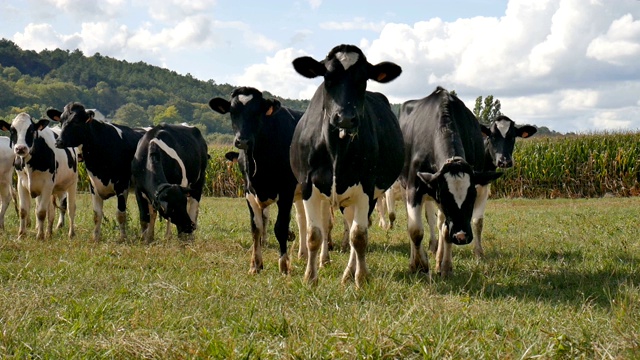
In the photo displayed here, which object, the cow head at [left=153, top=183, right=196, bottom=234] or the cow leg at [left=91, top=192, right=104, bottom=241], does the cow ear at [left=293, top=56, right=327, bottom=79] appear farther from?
the cow leg at [left=91, top=192, right=104, bottom=241]

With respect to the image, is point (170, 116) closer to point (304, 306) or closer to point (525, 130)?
point (525, 130)

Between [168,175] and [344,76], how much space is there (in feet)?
17.2

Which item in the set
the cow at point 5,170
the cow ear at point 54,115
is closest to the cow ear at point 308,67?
the cow ear at point 54,115

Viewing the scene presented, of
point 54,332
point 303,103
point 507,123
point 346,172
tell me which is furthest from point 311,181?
point 303,103

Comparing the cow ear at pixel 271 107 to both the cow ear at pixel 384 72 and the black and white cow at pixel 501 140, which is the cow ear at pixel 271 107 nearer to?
the cow ear at pixel 384 72

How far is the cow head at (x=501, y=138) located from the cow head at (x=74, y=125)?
7.06 metres

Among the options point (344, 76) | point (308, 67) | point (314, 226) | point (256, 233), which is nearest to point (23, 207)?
point (256, 233)

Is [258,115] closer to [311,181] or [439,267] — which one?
[311,181]

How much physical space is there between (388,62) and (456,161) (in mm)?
1323

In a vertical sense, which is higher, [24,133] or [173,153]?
[24,133]

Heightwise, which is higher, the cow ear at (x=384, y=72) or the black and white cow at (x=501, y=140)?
the cow ear at (x=384, y=72)

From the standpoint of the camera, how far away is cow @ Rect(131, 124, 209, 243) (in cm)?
978

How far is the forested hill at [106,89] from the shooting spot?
339 feet

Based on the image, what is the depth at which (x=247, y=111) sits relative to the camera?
27.2 ft
